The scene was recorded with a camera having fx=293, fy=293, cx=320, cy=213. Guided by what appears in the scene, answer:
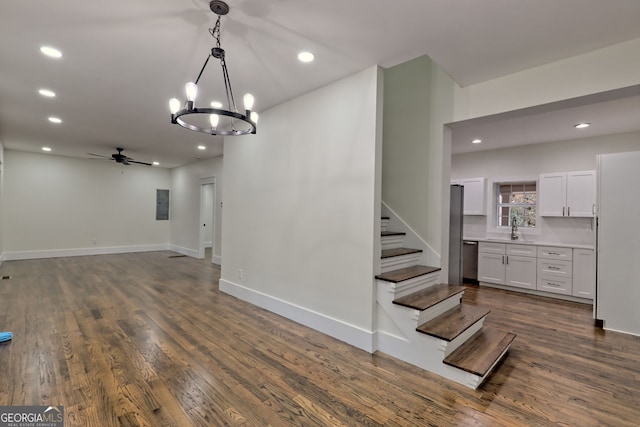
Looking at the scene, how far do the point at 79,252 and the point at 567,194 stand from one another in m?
11.5

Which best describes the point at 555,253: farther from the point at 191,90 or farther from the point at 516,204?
the point at 191,90

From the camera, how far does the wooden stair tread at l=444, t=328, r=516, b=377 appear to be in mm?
2313

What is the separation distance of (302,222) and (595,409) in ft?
9.56

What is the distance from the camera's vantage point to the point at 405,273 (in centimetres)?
308

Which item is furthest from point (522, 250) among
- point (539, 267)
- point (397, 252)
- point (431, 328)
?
point (431, 328)

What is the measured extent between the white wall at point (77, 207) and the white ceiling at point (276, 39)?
510cm

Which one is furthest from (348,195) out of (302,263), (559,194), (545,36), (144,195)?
(144,195)

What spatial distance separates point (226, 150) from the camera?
4.90 meters

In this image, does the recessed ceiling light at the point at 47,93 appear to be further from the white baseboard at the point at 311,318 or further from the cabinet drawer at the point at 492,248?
the cabinet drawer at the point at 492,248

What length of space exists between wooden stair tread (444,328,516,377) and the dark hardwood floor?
0.15 meters

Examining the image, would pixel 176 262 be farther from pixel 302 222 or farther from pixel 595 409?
pixel 595 409

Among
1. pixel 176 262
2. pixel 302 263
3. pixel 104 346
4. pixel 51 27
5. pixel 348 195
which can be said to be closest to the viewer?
pixel 51 27

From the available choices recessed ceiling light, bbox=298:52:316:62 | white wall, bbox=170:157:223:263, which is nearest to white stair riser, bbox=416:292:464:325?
recessed ceiling light, bbox=298:52:316:62

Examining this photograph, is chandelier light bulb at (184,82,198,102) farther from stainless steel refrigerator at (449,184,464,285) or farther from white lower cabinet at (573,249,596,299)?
white lower cabinet at (573,249,596,299)
